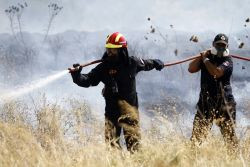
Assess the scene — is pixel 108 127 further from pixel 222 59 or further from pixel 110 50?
pixel 222 59

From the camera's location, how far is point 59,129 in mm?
5664

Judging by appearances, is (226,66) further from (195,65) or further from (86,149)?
(86,149)

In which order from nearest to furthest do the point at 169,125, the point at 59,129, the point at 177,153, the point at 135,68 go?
the point at 177,153 < the point at 59,129 < the point at 169,125 < the point at 135,68

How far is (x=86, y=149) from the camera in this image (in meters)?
5.43

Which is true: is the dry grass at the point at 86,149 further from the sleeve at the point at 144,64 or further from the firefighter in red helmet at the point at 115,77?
the sleeve at the point at 144,64

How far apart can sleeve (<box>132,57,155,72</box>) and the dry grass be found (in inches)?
50.0

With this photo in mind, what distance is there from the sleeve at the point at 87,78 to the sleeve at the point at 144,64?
0.50 m

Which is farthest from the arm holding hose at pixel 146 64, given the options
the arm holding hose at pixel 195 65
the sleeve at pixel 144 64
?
the arm holding hose at pixel 195 65

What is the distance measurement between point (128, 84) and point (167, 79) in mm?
129209

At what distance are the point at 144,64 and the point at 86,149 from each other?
7.70 ft

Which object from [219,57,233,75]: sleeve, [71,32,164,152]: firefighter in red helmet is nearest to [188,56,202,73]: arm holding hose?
[219,57,233,75]: sleeve

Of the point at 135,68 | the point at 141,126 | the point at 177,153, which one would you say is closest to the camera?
the point at 177,153

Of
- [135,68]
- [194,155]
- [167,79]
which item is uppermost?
[135,68]

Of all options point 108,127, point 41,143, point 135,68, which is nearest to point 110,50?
point 135,68
